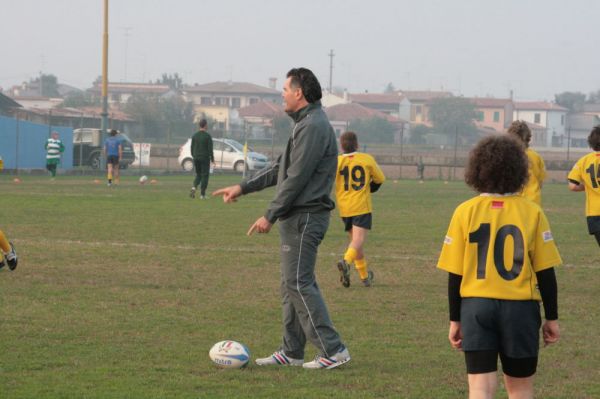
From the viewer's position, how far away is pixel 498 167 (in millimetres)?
4754

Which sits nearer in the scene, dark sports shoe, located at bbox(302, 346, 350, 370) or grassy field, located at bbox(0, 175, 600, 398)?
grassy field, located at bbox(0, 175, 600, 398)

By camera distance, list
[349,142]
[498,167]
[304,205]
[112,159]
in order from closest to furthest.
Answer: [498,167] < [304,205] < [349,142] < [112,159]

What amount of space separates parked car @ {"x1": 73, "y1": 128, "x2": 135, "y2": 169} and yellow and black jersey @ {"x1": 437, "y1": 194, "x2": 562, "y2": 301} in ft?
126

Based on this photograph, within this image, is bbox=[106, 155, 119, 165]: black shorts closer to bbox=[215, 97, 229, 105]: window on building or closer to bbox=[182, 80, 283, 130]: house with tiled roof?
bbox=[182, 80, 283, 130]: house with tiled roof

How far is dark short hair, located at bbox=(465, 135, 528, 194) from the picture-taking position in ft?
15.6

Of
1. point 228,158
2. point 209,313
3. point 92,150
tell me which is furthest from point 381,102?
point 209,313

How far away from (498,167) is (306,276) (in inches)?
97.2

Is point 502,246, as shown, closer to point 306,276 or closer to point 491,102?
point 306,276

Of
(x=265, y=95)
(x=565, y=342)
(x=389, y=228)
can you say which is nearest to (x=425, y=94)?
(x=265, y=95)

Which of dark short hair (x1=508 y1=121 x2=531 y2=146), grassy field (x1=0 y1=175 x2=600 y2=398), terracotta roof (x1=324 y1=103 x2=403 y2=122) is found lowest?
grassy field (x1=0 y1=175 x2=600 y2=398)

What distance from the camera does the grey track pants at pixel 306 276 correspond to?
6961 mm

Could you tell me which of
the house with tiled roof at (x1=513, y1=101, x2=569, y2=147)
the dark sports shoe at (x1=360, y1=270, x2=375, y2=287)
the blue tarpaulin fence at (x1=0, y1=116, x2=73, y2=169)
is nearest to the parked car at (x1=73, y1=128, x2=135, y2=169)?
the blue tarpaulin fence at (x1=0, y1=116, x2=73, y2=169)

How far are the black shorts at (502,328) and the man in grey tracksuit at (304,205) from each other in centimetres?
227

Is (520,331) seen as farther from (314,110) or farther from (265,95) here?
(265,95)
